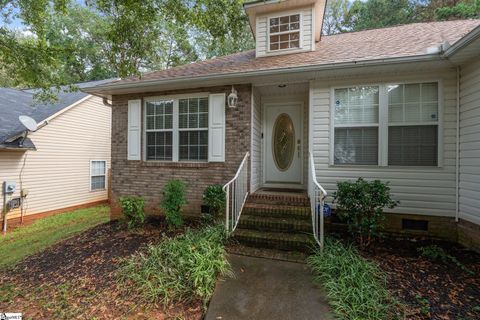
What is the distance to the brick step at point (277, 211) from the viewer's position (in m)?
4.37

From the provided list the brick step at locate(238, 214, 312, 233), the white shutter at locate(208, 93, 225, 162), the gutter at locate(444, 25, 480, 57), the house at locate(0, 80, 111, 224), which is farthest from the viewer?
the house at locate(0, 80, 111, 224)

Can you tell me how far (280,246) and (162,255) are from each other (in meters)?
2.01

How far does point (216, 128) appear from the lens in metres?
5.48

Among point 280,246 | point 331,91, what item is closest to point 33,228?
point 280,246

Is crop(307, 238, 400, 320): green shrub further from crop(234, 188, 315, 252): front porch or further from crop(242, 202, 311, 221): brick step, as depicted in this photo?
crop(242, 202, 311, 221): brick step

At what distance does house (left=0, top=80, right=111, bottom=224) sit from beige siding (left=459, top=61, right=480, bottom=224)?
1175cm

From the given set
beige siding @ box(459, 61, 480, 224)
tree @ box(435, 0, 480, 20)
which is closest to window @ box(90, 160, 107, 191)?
beige siding @ box(459, 61, 480, 224)

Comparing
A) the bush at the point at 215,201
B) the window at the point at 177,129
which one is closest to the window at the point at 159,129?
the window at the point at 177,129

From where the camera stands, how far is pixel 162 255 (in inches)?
148

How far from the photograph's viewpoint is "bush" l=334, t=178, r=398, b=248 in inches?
150

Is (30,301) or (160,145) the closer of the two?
(30,301)

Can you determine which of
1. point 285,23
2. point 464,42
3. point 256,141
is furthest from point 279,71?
point 464,42

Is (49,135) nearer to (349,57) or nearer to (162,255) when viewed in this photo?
(162,255)

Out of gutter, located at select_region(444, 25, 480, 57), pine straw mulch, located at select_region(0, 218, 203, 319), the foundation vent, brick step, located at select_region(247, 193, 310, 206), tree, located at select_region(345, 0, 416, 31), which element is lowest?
pine straw mulch, located at select_region(0, 218, 203, 319)
